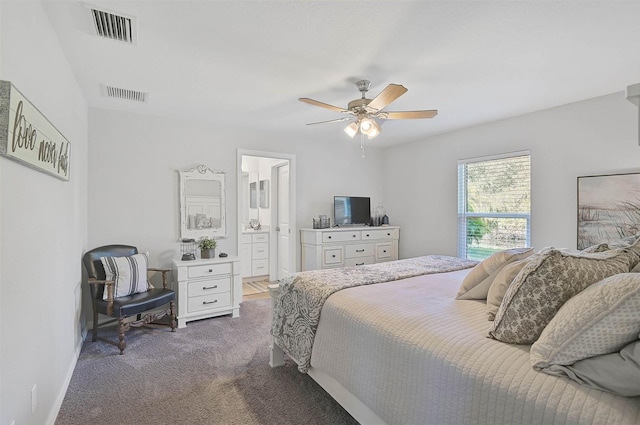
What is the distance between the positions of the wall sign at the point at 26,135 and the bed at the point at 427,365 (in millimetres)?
1711

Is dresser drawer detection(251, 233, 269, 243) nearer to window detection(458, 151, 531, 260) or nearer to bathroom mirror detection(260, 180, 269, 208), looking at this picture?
bathroom mirror detection(260, 180, 269, 208)

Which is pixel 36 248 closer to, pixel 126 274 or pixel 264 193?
pixel 126 274

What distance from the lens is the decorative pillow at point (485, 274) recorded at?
1.88 m

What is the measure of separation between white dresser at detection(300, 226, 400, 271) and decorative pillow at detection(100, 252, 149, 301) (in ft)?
7.35

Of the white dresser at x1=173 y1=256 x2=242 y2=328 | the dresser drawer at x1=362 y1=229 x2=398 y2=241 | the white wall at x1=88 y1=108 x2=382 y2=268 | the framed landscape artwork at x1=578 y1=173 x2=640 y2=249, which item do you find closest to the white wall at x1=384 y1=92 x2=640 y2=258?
the framed landscape artwork at x1=578 y1=173 x2=640 y2=249

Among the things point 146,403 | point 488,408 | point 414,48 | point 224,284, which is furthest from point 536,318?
point 224,284

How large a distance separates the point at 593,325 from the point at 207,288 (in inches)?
139

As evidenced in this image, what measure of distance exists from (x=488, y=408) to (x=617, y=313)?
1.76 ft

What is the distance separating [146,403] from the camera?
85.7 inches

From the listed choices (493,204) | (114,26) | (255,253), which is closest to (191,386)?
(114,26)

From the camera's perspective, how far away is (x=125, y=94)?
3.18 m

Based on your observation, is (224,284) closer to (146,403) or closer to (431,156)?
(146,403)

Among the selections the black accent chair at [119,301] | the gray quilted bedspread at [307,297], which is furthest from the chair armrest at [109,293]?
the gray quilted bedspread at [307,297]

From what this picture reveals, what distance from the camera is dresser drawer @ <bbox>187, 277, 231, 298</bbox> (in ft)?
12.1
